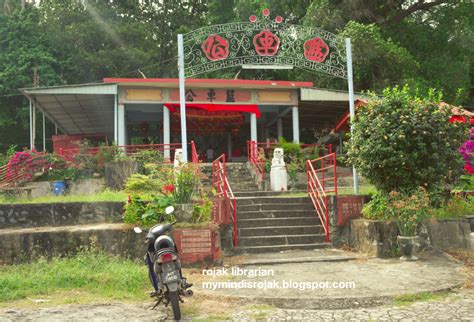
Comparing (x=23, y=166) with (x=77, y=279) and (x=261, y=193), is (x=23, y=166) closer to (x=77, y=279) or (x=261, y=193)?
(x=261, y=193)

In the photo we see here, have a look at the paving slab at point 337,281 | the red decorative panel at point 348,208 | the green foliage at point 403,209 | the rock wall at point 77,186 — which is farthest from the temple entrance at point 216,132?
the paving slab at point 337,281

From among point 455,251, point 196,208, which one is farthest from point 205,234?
point 455,251

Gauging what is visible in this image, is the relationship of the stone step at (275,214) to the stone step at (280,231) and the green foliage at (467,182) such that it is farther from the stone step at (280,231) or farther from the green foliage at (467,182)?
the green foliage at (467,182)

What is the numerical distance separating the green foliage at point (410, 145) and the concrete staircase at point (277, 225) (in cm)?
177

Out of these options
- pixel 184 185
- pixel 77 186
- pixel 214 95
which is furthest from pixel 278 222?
pixel 214 95

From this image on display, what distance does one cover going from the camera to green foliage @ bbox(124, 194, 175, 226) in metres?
7.04

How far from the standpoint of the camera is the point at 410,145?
7.77 m

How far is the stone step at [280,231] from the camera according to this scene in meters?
8.95

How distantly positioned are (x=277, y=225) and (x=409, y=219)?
111 inches

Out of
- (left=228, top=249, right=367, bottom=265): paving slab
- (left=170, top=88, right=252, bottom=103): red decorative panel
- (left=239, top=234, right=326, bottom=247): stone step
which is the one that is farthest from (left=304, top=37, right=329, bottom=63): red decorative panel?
(left=170, top=88, right=252, bottom=103): red decorative panel

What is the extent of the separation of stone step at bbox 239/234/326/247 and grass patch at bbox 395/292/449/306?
3.65 m

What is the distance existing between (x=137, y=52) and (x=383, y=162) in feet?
69.9

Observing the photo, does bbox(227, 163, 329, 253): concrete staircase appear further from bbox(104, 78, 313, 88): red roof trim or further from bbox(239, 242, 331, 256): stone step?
bbox(104, 78, 313, 88): red roof trim

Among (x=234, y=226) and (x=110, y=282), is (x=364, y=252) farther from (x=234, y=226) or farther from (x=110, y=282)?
(x=110, y=282)
